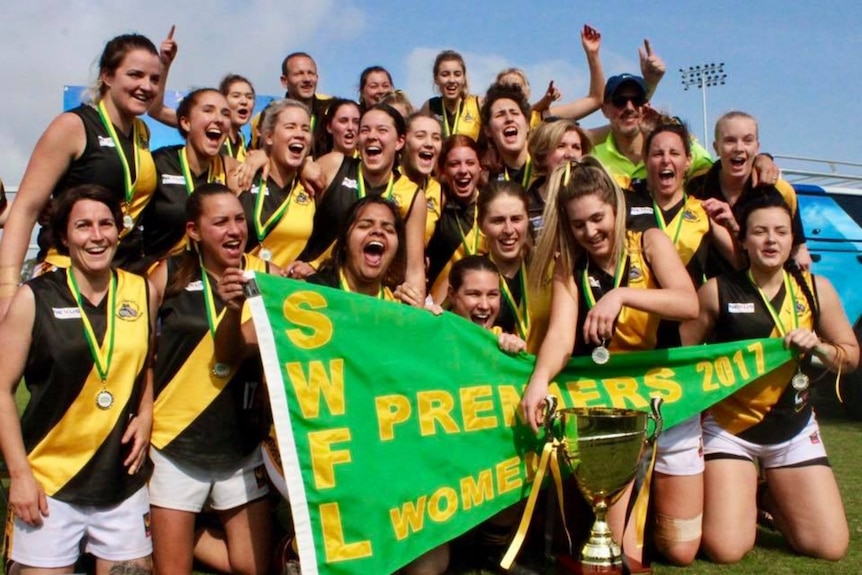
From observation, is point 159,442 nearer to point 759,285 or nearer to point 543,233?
point 543,233

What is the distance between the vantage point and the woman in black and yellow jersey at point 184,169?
4930 millimetres

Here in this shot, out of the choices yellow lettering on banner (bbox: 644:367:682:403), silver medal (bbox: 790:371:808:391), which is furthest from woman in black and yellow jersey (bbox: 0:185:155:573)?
silver medal (bbox: 790:371:808:391)

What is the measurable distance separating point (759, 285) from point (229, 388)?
9.43 feet

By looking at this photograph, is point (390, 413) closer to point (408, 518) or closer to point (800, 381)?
point (408, 518)

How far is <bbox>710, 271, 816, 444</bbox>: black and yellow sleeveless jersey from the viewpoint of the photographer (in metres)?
4.71

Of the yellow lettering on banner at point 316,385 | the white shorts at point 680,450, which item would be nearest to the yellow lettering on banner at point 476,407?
the yellow lettering on banner at point 316,385

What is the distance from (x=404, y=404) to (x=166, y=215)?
6.26 ft

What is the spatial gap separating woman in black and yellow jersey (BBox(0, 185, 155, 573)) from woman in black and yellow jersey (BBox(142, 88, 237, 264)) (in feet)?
3.25

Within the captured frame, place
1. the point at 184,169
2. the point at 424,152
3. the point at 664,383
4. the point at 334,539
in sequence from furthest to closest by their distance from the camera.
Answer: the point at 424,152, the point at 184,169, the point at 664,383, the point at 334,539

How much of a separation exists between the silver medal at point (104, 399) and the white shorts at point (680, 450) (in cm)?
278

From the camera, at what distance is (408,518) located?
12.6 feet

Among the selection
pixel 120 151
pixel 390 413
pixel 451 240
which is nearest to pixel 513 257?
pixel 451 240

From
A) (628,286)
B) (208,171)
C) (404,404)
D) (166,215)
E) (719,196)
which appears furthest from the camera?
(719,196)

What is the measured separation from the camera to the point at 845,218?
917 cm
